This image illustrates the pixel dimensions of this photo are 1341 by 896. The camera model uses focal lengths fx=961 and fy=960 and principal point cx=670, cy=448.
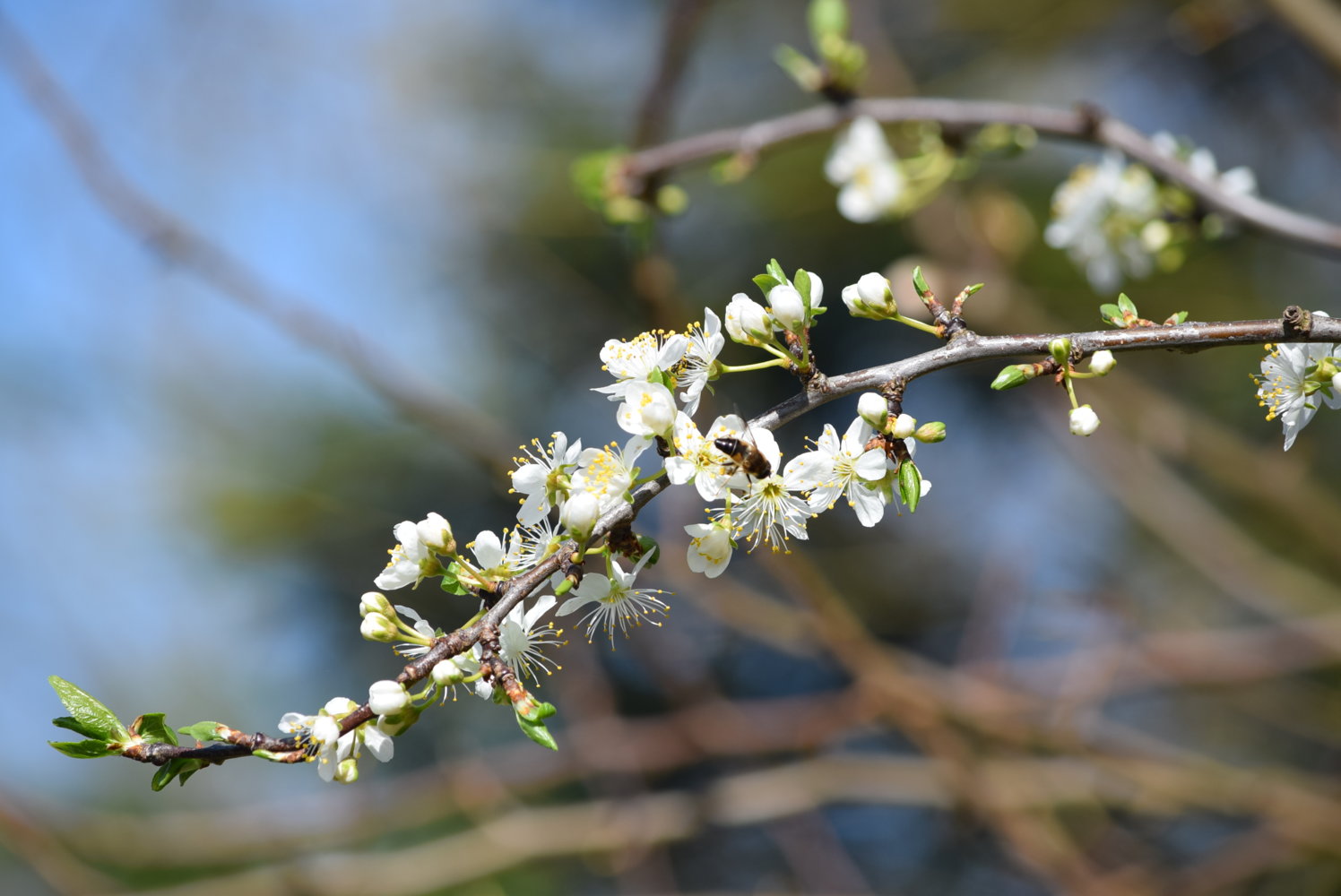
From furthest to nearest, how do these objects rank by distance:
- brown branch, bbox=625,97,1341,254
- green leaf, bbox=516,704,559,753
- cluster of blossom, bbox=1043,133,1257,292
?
cluster of blossom, bbox=1043,133,1257,292 < brown branch, bbox=625,97,1341,254 < green leaf, bbox=516,704,559,753

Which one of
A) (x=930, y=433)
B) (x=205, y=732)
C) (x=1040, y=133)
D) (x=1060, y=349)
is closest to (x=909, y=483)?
(x=930, y=433)

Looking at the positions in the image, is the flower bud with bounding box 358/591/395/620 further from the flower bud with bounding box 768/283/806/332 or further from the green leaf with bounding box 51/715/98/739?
the flower bud with bounding box 768/283/806/332

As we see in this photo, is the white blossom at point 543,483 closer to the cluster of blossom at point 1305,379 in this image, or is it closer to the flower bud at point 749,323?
the flower bud at point 749,323

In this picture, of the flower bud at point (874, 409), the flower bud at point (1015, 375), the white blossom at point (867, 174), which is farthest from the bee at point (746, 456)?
the white blossom at point (867, 174)

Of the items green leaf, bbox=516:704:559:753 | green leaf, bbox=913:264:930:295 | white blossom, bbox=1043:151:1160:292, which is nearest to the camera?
green leaf, bbox=516:704:559:753

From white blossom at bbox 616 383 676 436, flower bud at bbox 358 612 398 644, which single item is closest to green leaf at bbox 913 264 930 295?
white blossom at bbox 616 383 676 436

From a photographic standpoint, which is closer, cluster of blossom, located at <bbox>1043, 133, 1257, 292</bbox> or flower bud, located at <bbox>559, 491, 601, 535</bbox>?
flower bud, located at <bbox>559, 491, 601, 535</bbox>

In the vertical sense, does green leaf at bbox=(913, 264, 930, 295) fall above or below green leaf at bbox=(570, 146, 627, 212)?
below

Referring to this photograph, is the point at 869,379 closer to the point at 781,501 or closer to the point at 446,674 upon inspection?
the point at 781,501
